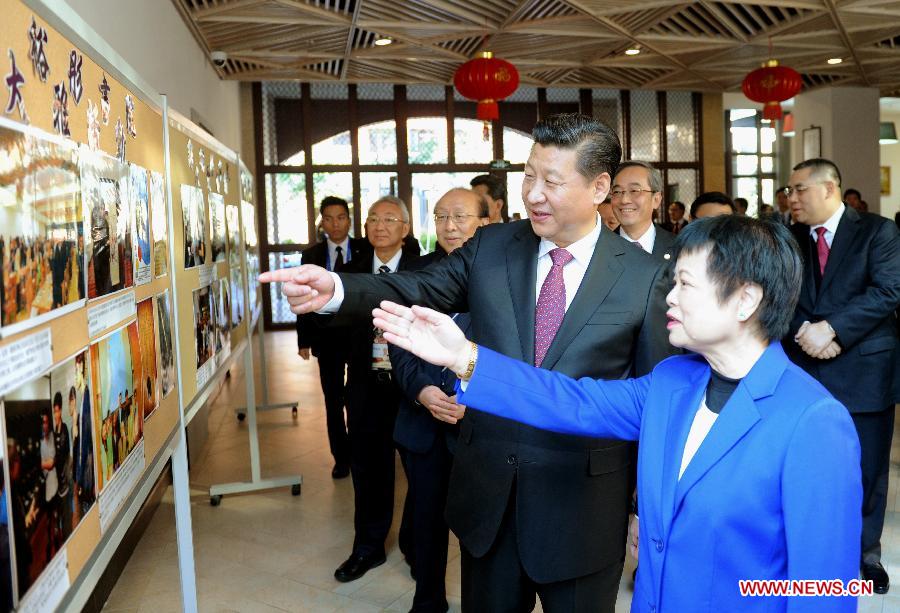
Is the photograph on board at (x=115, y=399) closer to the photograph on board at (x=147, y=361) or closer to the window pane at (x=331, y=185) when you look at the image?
the photograph on board at (x=147, y=361)

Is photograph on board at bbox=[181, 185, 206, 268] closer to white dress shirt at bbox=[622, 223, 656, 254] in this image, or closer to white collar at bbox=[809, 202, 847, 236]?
white dress shirt at bbox=[622, 223, 656, 254]

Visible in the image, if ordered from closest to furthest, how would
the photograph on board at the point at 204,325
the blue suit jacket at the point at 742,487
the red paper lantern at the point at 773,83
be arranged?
the blue suit jacket at the point at 742,487
the photograph on board at the point at 204,325
the red paper lantern at the point at 773,83

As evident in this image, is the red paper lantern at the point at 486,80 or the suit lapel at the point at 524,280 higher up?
the red paper lantern at the point at 486,80

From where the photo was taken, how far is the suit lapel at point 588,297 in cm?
186

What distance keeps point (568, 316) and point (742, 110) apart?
1436cm

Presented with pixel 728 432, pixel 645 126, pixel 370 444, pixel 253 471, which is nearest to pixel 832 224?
pixel 370 444

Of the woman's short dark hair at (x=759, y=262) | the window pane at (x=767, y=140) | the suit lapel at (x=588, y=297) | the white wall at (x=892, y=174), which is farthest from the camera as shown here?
the white wall at (x=892, y=174)

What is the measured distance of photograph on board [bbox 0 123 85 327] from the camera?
3.70 ft

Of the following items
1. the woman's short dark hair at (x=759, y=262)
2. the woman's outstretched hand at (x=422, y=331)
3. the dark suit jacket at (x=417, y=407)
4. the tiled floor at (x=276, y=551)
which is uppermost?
the woman's short dark hair at (x=759, y=262)

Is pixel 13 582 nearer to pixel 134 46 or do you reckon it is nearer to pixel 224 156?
pixel 224 156

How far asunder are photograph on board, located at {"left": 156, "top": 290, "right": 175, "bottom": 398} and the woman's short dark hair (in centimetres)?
145

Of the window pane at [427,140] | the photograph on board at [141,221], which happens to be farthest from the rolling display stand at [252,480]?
the window pane at [427,140]

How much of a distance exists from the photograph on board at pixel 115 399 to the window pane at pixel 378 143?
10119mm

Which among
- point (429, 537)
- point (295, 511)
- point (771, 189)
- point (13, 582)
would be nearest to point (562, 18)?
point (295, 511)
